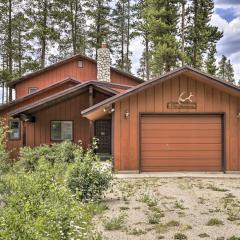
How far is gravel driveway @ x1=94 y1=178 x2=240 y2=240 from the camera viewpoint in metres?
6.17

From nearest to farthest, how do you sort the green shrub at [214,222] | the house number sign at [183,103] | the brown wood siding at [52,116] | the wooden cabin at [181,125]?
the green shrub at [214,222], the wooden cabin at [181,125], the house number sign at [183,103], the brown wood siding at [52,116]

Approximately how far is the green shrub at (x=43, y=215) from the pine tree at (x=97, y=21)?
3210 centimetres

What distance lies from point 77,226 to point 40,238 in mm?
893

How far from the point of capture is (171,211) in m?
7.72

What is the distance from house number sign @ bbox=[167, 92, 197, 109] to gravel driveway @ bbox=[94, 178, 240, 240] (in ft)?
11.1

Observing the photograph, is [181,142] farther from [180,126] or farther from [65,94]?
[65,94]

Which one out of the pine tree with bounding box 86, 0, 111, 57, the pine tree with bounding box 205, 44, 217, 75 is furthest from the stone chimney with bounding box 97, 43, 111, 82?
the pine tree with bounding box 205, 44, 217, 75

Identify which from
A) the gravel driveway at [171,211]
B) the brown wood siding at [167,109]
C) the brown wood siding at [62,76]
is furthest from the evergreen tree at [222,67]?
the gravel driveway at [171,211]

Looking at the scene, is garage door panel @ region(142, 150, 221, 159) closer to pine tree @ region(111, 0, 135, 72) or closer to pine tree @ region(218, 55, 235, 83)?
pine tree @ region(111, 0, 135, 72)

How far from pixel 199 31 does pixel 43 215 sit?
3197 centimetres

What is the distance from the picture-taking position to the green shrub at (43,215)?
3.20 m

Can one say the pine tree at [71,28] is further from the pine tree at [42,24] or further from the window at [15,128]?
the window at [15,128]

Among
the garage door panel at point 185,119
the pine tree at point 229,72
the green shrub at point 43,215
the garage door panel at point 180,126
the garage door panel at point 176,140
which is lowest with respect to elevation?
the green shrub at point 43,215

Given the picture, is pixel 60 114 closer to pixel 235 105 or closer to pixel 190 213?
pixel 235 105
